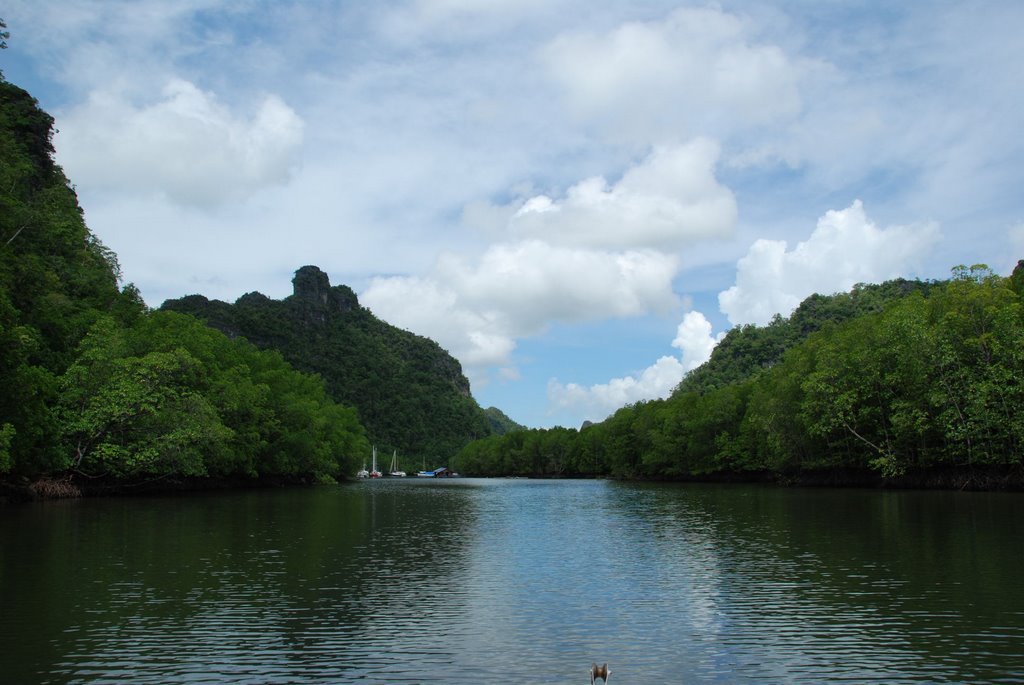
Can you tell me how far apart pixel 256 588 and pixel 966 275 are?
60497 millimetres

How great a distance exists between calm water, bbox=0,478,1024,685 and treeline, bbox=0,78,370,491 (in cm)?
1342

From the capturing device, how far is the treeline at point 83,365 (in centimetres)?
4653

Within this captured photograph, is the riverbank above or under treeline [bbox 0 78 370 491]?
under

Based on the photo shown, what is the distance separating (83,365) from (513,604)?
47.8 m

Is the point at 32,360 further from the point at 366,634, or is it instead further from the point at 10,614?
the point at 366,634

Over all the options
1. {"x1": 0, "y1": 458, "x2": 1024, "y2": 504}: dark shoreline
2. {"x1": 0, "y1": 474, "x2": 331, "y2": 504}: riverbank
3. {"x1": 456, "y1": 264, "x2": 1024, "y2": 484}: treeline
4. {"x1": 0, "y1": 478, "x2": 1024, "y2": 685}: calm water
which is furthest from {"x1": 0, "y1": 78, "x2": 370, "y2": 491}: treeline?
{"x1": 456, "y1": 264, "x2": 1024, "y2": 484}: treeline

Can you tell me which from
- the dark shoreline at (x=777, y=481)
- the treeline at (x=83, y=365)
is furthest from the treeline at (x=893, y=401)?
the treeline at (x=83, y=365)

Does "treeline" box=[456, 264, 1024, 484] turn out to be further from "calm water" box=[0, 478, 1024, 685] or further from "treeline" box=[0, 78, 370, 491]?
"treeline" box=[0, 78, 370, 491]

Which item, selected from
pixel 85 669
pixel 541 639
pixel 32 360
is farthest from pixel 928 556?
pixel 32 360

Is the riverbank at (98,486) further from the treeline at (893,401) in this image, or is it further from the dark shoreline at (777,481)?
the treeline at (893,401)

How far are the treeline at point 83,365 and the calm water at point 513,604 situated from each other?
13417mm

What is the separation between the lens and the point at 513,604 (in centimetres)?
1883

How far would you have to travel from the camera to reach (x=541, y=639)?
15367mm

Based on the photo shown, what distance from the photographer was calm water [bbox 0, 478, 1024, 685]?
13.4m
